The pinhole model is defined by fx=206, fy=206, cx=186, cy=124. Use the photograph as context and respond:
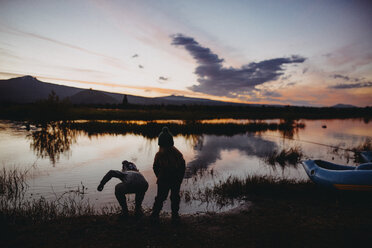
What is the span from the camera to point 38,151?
15.6 m

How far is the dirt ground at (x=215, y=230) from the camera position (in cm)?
454

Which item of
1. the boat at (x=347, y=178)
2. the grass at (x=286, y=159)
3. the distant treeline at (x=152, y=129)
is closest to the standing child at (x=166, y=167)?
the boat at (x=347, y=178)

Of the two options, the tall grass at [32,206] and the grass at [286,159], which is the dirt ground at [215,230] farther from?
the grass at [286,159]

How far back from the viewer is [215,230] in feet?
17.1

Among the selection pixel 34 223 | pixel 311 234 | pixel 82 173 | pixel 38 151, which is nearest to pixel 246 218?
pixel 311 234

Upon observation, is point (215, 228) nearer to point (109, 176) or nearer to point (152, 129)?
point (109, 176)

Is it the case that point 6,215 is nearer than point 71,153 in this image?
Yes

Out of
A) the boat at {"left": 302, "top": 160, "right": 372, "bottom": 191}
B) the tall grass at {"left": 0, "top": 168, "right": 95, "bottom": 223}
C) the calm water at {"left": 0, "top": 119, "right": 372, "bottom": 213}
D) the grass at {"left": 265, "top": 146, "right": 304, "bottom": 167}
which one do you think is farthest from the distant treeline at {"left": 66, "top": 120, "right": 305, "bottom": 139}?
the boat at {"left": 302, "top": 160, "right": 372, "bottom": 191}

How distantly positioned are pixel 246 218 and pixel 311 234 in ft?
5.27

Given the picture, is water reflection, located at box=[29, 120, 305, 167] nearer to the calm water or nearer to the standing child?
the calm water

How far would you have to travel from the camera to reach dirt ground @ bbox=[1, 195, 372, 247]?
4539 millimetres

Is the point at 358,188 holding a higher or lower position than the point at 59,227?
higher

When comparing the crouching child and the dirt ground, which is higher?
the crouching child

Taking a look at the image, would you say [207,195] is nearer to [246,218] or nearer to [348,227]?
[246,218]
